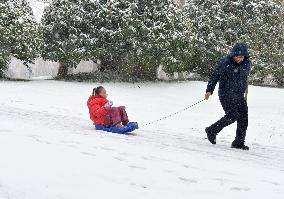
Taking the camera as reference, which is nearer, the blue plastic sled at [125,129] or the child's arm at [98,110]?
the blue plastic sled at [125,129]

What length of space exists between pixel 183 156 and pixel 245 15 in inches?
811

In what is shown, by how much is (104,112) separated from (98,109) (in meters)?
0.13

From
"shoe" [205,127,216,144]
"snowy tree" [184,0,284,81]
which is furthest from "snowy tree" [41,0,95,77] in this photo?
"shoe" [205,127,216,144]

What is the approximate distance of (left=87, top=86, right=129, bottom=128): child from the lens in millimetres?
8227

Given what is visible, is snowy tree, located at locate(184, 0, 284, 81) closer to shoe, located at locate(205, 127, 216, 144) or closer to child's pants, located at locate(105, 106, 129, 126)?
child's pants, located at locate(105, 106, 129, 126)

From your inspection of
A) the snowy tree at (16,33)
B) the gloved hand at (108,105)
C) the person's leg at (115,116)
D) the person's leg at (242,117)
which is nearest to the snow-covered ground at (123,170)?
the person's leg at (242,117)

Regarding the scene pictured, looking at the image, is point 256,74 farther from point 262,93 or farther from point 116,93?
point 116,93

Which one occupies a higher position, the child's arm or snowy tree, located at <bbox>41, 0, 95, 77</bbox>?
snowy tree, located at <bbox>41, 0, 95, 77</bbox>

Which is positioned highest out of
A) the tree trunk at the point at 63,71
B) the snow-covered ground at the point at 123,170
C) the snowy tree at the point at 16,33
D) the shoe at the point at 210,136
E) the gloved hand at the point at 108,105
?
the snowy tree at the point at 16,33

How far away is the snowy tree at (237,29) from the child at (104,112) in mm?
16198

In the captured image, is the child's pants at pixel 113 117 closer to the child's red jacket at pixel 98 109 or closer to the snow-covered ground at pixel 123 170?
the child's red jacket at pixel 98 109

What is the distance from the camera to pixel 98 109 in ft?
27.5

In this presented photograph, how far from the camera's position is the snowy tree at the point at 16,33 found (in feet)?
64.2

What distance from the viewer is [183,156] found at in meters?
5.79
